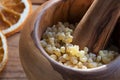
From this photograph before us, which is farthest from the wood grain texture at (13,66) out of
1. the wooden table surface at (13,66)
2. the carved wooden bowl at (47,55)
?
the carved wooden bowl at (47,55)

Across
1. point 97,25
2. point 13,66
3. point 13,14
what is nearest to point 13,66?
point 13,66

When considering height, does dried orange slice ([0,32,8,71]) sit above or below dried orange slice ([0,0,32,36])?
below

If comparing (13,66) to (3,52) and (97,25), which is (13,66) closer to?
(3,52)

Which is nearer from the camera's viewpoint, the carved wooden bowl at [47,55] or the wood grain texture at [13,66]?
the carved wooden bowl at [47,55]

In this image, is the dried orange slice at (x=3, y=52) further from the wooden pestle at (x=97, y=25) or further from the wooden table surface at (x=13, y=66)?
the wooden pestle at (x=97, y=25)

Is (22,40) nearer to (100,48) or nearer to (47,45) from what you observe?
(47,45)

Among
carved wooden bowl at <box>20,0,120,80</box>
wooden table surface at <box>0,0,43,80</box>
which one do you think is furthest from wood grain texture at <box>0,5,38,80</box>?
carved wooden bowl at <box>20,0,120,80</box>

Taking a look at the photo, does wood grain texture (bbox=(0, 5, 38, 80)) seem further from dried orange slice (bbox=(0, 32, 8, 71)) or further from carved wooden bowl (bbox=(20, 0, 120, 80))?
carved wooden bowl (bbox=(20, 0, 120, 80))
